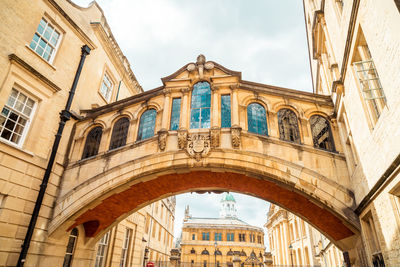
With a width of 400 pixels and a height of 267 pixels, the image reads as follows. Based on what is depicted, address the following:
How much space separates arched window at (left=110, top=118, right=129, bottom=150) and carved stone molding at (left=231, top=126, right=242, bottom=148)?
191 inches

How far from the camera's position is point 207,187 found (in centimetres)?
1185

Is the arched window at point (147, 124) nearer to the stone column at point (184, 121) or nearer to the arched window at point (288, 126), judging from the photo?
the stone column at point (184, 121)

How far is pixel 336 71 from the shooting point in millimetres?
8781

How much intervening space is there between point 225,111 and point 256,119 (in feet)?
4.27

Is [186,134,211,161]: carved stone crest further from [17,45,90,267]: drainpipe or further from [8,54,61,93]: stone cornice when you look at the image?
[8,54,61,93]: stone cornice

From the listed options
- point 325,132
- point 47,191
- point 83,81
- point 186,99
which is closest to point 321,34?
point 325,132

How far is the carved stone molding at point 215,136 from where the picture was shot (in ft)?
32.0

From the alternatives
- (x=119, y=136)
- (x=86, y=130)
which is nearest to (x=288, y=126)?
(x=119, y=136)

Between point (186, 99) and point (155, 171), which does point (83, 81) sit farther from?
point (155, 171)

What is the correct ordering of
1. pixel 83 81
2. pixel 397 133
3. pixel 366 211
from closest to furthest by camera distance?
pixel 397 133
pixel 366 211
pixel 83 81

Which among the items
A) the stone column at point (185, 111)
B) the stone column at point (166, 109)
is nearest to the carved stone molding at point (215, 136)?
the stone column at point (185, 111)

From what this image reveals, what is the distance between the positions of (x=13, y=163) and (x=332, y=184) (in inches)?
431

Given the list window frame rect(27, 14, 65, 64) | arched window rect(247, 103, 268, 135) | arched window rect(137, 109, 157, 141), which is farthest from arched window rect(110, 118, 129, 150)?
arched window rect(247, 103, 268, 135)

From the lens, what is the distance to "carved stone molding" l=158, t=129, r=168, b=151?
10.1 metres
